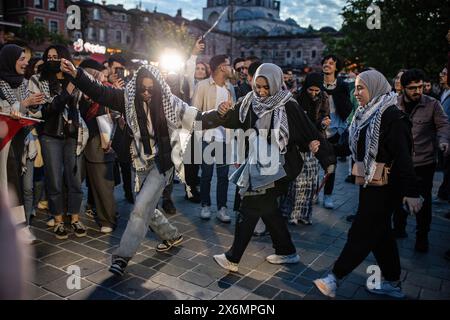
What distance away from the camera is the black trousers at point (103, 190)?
16.7 ft

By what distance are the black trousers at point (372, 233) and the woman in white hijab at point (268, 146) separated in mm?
601

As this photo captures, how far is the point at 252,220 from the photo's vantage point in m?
3.91

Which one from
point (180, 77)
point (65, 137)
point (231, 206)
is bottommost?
point (231, 206)

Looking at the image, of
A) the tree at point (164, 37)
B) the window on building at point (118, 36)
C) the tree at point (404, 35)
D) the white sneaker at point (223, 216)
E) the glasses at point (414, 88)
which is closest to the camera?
the glasses at point (414, 88)

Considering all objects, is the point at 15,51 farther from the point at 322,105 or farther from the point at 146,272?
the point at 322,105

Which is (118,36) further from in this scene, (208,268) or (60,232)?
(208,268)

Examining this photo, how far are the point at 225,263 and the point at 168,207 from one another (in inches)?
A: 83.7

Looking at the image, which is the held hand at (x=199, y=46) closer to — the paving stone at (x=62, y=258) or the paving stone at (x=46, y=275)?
the paving stone at (x=62, y=258)

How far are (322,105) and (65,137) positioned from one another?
3.47 meters

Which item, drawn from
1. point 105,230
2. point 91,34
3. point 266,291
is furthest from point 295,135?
point 91,34

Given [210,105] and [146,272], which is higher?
[210,105]

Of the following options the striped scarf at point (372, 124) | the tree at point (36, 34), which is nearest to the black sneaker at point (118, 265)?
the striped scarf at point (372, 124)
